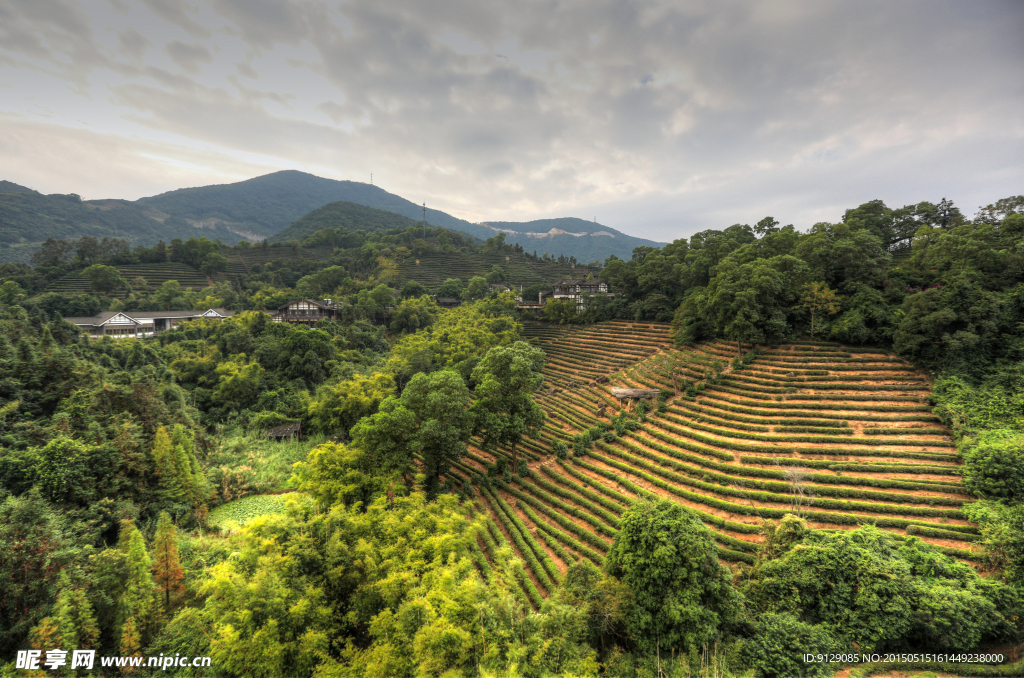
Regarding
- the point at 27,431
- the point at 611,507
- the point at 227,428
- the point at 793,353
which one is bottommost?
the point at 227,428

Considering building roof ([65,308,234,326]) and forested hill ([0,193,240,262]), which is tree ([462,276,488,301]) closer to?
building roof ([65,308,234,326])

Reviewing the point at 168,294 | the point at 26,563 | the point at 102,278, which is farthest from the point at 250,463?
the point at 102,278

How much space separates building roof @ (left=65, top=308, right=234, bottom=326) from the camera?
41.0 metres

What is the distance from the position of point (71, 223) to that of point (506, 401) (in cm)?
16095

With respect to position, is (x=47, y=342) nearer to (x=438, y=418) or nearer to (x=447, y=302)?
(x=438, y=418)

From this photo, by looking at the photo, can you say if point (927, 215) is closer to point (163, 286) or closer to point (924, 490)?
point (924, 490)

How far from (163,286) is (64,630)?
2467 inches

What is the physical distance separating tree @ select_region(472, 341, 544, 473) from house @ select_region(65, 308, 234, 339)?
41.2m

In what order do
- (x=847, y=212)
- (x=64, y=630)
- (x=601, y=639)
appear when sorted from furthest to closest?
(x=847, y=212) → (x=601, y=639) → (x=64, y=630)

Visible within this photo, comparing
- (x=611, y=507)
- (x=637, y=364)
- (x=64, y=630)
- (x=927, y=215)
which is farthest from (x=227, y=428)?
(x=927, y=215)

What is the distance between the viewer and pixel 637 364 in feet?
114

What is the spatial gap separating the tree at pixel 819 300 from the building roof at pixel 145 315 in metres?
67.4

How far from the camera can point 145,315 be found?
→ 145 ft

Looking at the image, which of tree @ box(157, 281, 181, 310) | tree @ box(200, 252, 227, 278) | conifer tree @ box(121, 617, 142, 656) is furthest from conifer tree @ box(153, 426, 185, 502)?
tree @ box(200, 252, 227, 278)
